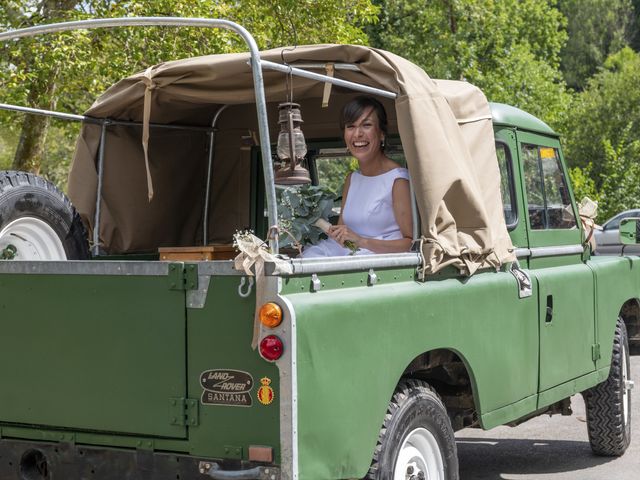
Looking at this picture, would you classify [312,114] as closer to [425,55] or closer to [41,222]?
[41,222]

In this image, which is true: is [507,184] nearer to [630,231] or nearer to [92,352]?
[630,231]

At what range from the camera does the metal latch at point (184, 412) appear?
159 inches

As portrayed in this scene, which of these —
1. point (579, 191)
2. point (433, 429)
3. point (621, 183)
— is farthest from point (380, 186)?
point (621, 183)

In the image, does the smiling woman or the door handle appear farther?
the door handle

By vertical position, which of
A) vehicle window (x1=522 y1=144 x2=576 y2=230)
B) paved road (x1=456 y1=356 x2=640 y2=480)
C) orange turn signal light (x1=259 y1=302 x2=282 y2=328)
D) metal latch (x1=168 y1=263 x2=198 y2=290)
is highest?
vehicle window (x1=522 y1=144 x2=576 y2=230)

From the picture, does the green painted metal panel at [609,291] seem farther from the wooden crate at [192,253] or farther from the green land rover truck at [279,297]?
the wooden crate at [192,253]

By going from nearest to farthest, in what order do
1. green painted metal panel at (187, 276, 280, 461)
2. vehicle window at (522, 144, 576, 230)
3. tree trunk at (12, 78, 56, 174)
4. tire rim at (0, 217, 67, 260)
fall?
green painted metal panel at (187, 276, 280, 461) → tire rim at (0, 217, 67, 260) → vehicle window at (522, 144, 576, 230) → tree trunk at (12, 78, 56, 174)

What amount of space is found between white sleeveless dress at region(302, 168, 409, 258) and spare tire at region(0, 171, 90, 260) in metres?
1.31

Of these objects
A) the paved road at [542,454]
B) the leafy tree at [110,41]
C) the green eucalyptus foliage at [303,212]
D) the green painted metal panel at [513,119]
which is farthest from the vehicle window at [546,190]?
the leafy tree at [110,41]

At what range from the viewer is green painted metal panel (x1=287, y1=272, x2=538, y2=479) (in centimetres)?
390

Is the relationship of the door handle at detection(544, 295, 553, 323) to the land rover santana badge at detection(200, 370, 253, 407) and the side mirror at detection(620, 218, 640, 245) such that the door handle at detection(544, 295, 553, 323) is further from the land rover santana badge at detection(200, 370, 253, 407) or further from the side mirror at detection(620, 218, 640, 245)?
the land rover santana badge at detection(200, 370, 253, 407)

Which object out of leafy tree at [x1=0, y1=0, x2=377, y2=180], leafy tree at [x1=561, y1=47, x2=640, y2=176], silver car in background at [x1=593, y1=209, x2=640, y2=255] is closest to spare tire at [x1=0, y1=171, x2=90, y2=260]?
leafy tree at [x1=0, y1=0, x2=377, y2=180]

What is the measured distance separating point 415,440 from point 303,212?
143 cm

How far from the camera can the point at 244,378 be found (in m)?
3.95
